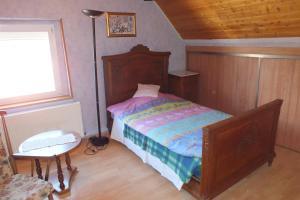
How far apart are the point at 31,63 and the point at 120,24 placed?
4.51 feet

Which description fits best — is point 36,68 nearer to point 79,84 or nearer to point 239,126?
point 79,84

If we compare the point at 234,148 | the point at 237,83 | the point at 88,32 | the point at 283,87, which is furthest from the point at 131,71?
the point at 283,87

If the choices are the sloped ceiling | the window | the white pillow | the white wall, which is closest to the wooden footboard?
the sloped ceiling

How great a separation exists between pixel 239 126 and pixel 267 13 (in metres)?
1.49

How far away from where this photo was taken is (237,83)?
3807 mm

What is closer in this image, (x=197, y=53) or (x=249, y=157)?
(x=249, y=157)

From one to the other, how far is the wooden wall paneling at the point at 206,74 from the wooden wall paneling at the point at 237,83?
0.10 metres

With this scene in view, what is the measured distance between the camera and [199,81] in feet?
14.6

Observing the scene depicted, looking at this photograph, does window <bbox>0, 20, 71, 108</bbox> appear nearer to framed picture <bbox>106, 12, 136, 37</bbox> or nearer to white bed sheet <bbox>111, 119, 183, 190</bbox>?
framed picture <bbox>106, 12, 136, 37</bbox>

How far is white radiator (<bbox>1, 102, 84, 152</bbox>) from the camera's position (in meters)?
2.85

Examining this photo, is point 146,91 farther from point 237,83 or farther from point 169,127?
point 237,83

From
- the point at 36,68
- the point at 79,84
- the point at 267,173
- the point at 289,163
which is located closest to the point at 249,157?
the point at 267,173

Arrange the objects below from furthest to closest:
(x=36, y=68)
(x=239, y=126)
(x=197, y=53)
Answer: (x=197, y=53), (x=36, y=68), (x=239, y=126)

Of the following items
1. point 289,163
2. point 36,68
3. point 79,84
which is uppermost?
point 36,68
